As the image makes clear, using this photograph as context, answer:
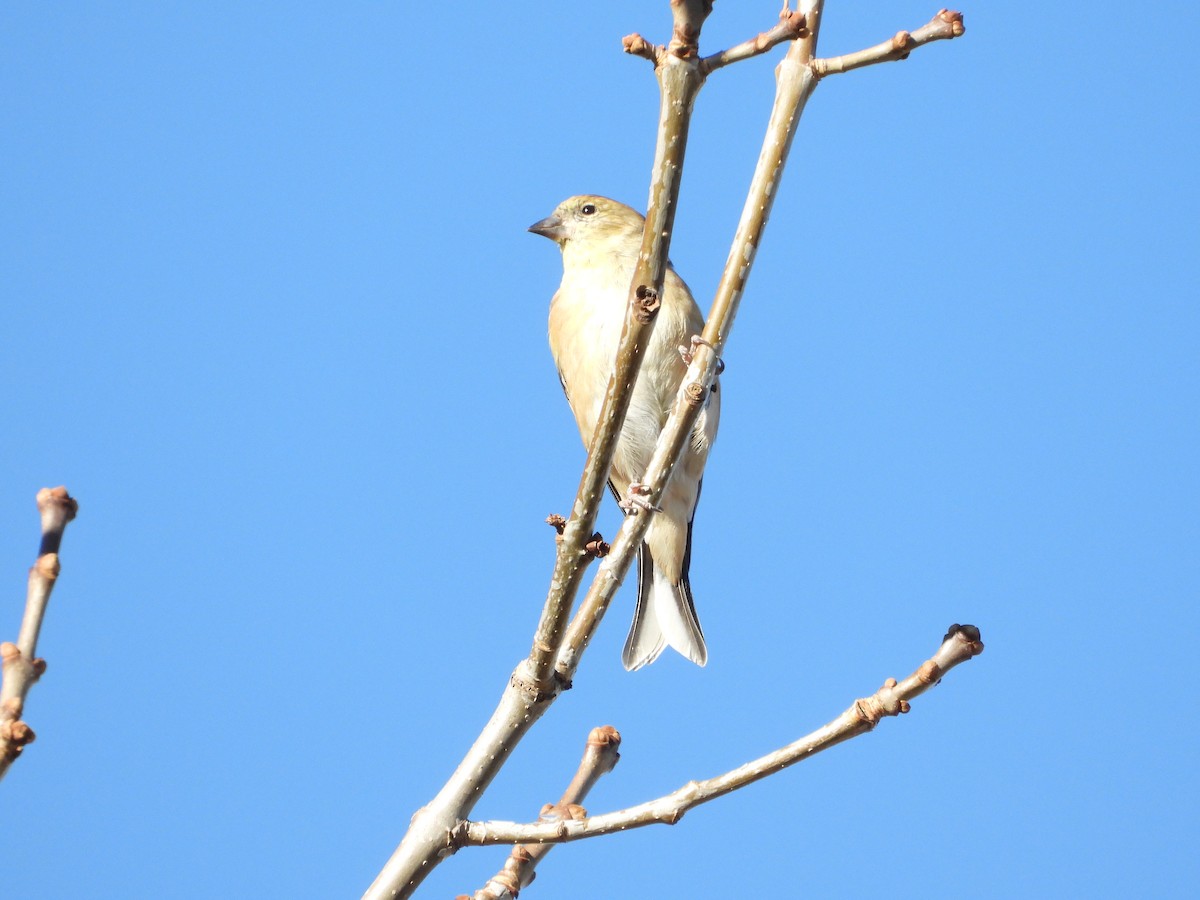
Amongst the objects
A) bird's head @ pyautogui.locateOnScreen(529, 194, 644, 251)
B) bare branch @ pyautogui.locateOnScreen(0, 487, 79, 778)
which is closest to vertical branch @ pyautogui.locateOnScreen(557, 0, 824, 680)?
bare branch @ pyautogui.locateOnScreen(0, 487, 79, 778)

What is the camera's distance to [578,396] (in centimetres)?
579

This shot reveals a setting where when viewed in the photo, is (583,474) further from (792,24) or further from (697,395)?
(792,24)

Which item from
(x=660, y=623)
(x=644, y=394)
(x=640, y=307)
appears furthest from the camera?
(x=644, y=394)

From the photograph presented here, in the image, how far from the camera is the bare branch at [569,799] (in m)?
2.55

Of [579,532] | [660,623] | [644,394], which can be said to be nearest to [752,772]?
[579,532]

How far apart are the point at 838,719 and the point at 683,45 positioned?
45.2 inches

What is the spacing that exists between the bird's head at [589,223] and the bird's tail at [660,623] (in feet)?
5.62

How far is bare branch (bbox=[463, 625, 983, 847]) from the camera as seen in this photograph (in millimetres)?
2133

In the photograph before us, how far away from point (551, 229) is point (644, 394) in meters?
1.39

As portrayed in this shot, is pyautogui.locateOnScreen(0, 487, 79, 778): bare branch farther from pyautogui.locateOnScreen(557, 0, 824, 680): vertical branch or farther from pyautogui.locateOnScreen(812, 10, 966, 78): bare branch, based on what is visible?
pyautogui.locateOnScreen(812, 10, 966, 78): bare branch

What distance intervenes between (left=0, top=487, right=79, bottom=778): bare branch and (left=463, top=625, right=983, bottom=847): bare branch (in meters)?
0.93

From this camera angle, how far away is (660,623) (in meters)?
5.28

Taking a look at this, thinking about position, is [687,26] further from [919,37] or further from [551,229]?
[551,229]

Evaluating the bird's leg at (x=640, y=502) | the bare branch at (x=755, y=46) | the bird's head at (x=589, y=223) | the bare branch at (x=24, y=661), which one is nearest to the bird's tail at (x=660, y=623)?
the bird's head at (x=589, y=223)
